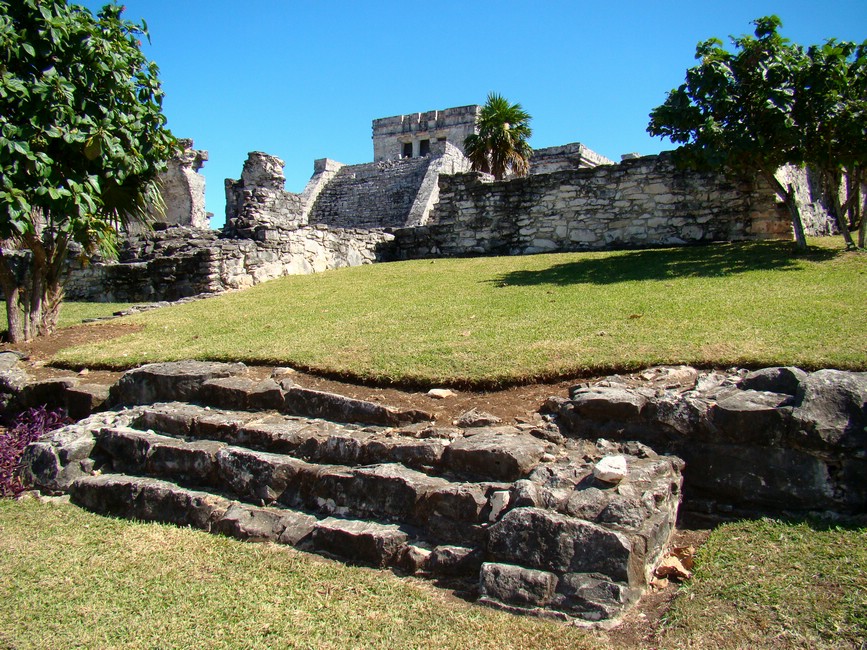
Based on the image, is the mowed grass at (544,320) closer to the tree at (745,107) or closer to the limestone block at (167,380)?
the limestone block at (167,380)

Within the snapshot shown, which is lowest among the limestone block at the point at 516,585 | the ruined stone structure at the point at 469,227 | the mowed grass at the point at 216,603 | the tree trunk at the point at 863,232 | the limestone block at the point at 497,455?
the mowed grass at the point at 216,603

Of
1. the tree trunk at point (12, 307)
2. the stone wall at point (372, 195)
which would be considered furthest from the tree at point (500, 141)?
the tree trunk at point (12, 307)

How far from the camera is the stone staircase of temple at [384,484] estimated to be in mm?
3518

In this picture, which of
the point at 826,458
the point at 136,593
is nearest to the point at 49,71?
the point at 136,593

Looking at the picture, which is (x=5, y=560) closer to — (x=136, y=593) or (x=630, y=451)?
(x=136, y=593)

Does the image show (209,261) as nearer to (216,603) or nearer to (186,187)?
(216,603)

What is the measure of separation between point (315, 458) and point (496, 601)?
198 cm

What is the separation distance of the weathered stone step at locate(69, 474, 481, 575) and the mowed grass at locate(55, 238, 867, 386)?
1.66m

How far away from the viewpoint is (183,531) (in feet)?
15.4

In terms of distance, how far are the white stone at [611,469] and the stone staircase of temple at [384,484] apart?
0.5 inches

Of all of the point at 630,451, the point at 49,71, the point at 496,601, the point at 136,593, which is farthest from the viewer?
the point at 49,71

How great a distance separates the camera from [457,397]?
17.7 feet

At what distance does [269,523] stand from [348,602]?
1.17 meters

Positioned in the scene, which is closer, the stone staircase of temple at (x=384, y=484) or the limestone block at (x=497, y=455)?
the stone staircase of temple at (x=384, y=484)
